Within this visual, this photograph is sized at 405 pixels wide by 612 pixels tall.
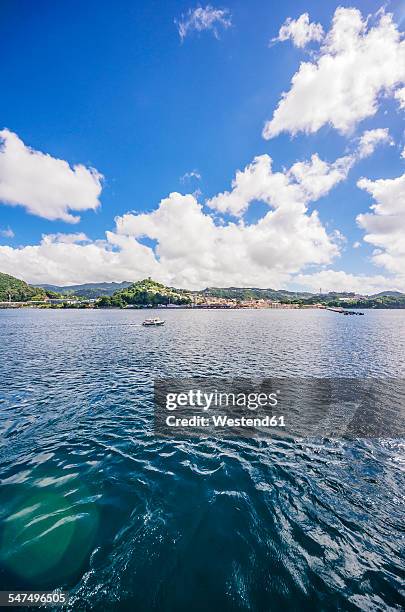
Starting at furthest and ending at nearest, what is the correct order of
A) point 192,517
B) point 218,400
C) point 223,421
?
point 218,400 < point 223,421 < point 192,517

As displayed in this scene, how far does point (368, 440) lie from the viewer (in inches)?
655

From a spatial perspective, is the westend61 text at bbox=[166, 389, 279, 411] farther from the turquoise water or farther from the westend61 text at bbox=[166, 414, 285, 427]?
the turquoise water

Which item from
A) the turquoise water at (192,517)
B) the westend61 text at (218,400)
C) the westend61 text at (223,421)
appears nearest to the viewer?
the turquoise water at (192,517)

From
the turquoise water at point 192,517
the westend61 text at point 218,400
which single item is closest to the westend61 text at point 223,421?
the westend61 text at point 218,400

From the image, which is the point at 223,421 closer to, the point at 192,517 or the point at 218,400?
the point at 218,400

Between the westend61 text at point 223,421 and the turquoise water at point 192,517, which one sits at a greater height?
the turquoise water at point 192,517

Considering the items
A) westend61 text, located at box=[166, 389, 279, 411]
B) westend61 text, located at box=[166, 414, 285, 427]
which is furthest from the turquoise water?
westend61 text, located at box=[166, 389, 279, 411]

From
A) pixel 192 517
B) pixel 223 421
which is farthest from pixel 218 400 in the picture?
pixel 192 517

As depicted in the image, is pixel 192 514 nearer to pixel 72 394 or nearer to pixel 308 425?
pixel 308 425

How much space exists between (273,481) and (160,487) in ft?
17.5

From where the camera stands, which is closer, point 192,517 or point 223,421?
point 192,517

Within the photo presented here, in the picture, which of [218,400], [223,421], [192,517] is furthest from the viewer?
[218,400]

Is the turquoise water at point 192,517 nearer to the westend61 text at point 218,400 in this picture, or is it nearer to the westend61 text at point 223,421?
the westend61 text at point 223,421

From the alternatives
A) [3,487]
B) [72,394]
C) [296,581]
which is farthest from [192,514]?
[72,394]
